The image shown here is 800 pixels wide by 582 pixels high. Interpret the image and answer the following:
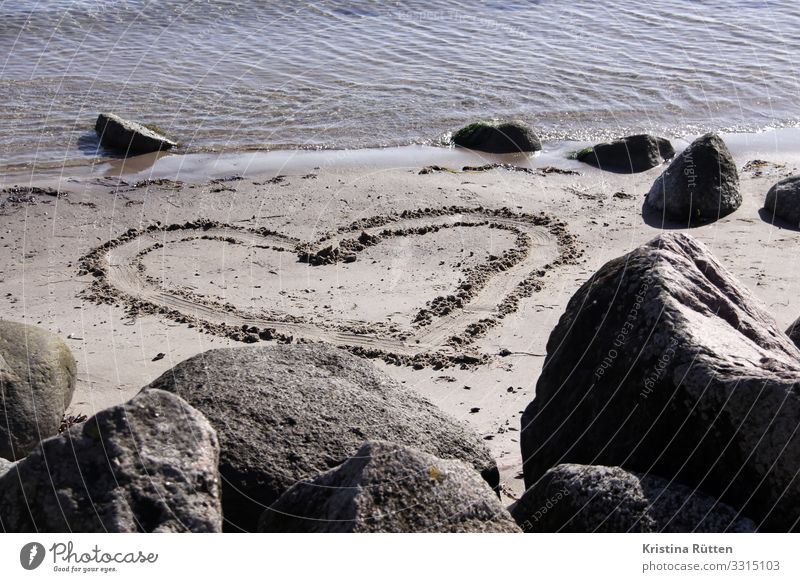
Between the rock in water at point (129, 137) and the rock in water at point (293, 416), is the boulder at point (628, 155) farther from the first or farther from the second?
the rock in water at point (293, 416)

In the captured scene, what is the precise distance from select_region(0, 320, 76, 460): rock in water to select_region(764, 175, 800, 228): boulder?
11.5m

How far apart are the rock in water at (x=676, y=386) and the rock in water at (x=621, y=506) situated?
0.31 m

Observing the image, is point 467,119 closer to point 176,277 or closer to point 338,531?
point 176,277

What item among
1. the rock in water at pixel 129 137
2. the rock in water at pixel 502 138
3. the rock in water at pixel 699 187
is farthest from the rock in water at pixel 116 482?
the rock in water at pixel 502 138

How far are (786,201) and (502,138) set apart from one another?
6145mm

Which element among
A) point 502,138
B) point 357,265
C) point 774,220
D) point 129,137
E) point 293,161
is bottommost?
point 129,137

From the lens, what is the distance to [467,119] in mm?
21578

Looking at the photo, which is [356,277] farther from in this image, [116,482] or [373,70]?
[373,70]

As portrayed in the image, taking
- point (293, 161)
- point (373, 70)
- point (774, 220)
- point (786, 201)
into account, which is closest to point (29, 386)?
point (293, 161)

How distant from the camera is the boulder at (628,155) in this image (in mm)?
18703

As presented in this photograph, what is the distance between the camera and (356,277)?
13195 millimetres
